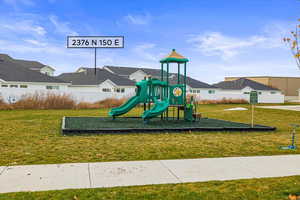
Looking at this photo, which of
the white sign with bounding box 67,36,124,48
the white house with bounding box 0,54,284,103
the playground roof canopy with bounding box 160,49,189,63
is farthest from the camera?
the white house with bounding box 0,54,284,103

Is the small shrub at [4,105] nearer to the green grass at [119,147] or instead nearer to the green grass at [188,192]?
the green grass at [119,147]

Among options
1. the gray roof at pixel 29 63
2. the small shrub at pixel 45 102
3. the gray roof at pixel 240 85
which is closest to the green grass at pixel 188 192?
the small shrub at pixel 45 102

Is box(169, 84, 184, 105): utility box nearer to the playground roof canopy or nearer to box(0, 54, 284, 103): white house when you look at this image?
the playground roof canopy

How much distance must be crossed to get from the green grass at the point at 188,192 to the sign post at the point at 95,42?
24459 millimetres

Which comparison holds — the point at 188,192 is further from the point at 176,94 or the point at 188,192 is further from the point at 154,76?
the point at 154,76

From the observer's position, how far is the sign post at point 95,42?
94.2ft

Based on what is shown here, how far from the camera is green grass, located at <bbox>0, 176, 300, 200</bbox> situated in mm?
4348

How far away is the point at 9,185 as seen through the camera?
4.80 m

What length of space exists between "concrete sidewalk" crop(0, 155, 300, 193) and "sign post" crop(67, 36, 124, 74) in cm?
2306

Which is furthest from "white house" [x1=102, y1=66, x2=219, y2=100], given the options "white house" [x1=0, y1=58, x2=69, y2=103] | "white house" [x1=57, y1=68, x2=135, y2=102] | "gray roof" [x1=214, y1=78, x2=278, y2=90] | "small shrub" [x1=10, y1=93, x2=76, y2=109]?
"small shrub" [x1=10, y1=93, x2=76, y2=109]

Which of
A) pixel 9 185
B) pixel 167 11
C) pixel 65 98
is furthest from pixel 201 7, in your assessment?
pixel 65 98

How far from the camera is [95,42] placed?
101 feet

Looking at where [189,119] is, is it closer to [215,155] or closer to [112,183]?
[215,155]

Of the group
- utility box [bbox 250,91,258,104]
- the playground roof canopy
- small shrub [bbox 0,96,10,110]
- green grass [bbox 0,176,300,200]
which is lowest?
green grass [bbox 0,176,300,200]
